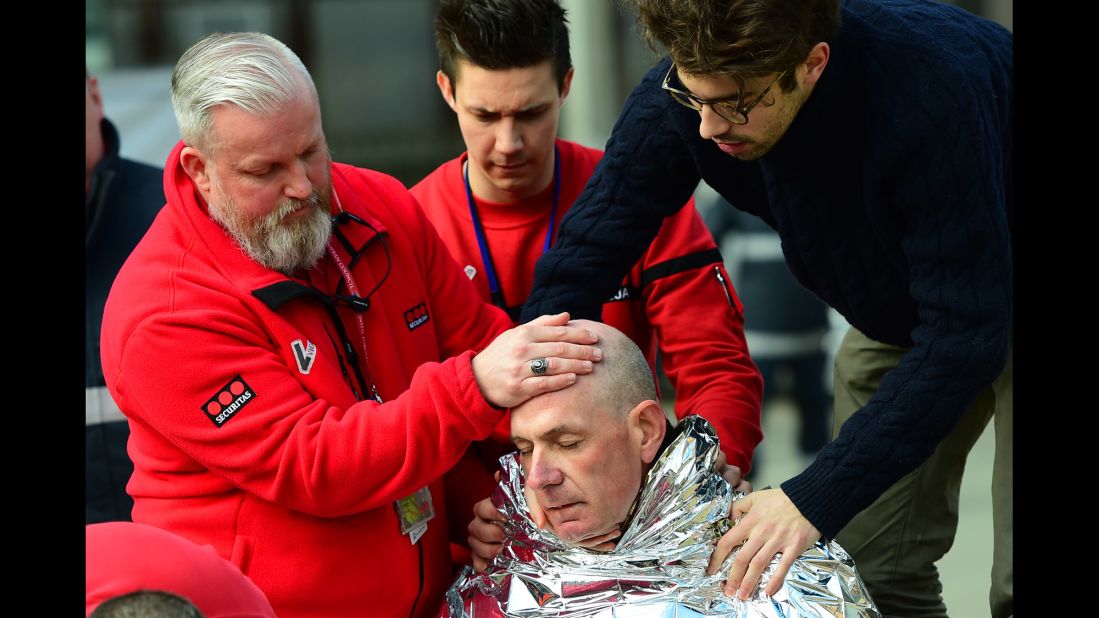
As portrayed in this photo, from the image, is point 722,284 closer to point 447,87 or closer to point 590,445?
point 447,87

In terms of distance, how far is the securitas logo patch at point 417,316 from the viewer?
9.60ft

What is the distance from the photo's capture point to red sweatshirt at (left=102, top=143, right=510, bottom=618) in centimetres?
250

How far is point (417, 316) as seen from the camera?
A: 2.95 metres

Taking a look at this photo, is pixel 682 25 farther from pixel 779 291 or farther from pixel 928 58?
pixel 779 291

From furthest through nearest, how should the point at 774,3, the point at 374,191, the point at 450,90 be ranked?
the point at 450,90 < the point at 374,191 < the point at 774,3

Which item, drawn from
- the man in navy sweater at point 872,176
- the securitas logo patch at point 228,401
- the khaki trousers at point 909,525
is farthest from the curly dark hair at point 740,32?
→ the khaki trousers at point 909,525

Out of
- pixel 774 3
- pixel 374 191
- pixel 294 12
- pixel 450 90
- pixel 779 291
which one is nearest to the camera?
pixel 774 3

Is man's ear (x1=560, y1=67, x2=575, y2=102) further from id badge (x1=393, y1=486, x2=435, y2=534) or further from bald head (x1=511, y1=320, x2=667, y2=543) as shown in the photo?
id badge (x1=393, y1=486, x2=435, y2=534)

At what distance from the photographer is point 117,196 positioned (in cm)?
389

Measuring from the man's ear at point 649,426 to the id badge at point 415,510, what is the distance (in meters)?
0.48

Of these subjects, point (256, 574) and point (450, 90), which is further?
point (450, 90)

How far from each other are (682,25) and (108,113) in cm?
332

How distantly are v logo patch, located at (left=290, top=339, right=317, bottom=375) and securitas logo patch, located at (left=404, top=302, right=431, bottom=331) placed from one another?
1.11 feet

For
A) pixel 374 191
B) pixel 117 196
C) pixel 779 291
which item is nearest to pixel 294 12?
pixel 779 291
